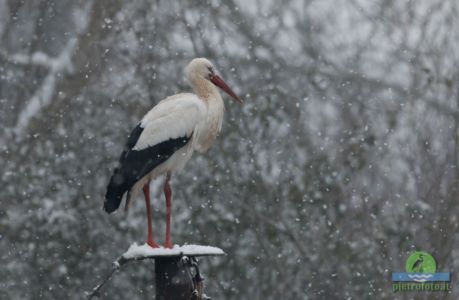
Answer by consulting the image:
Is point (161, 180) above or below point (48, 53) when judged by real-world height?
below

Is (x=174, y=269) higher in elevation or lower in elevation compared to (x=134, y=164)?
lower

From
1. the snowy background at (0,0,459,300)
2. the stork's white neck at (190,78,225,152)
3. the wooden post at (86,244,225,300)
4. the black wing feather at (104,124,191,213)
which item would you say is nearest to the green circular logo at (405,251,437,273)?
the snowy background at (0,0,459,300)

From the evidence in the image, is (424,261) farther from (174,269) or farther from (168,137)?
(174,269)

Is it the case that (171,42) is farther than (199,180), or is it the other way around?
(171,42)

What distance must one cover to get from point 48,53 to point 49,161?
1.44m

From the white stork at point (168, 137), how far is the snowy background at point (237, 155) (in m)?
4.26

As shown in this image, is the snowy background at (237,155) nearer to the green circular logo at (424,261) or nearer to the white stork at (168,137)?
the green circular logo at (424,261)

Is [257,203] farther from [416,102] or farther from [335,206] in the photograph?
[416,102]

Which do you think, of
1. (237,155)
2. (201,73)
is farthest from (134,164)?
(237,155)

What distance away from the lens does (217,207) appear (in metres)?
9.71

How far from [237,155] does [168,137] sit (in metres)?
4.88

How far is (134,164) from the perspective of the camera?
15.8ft

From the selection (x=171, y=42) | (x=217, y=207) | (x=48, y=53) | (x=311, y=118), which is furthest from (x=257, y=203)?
(x=48, y=53)

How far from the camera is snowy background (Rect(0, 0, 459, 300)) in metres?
9.65
